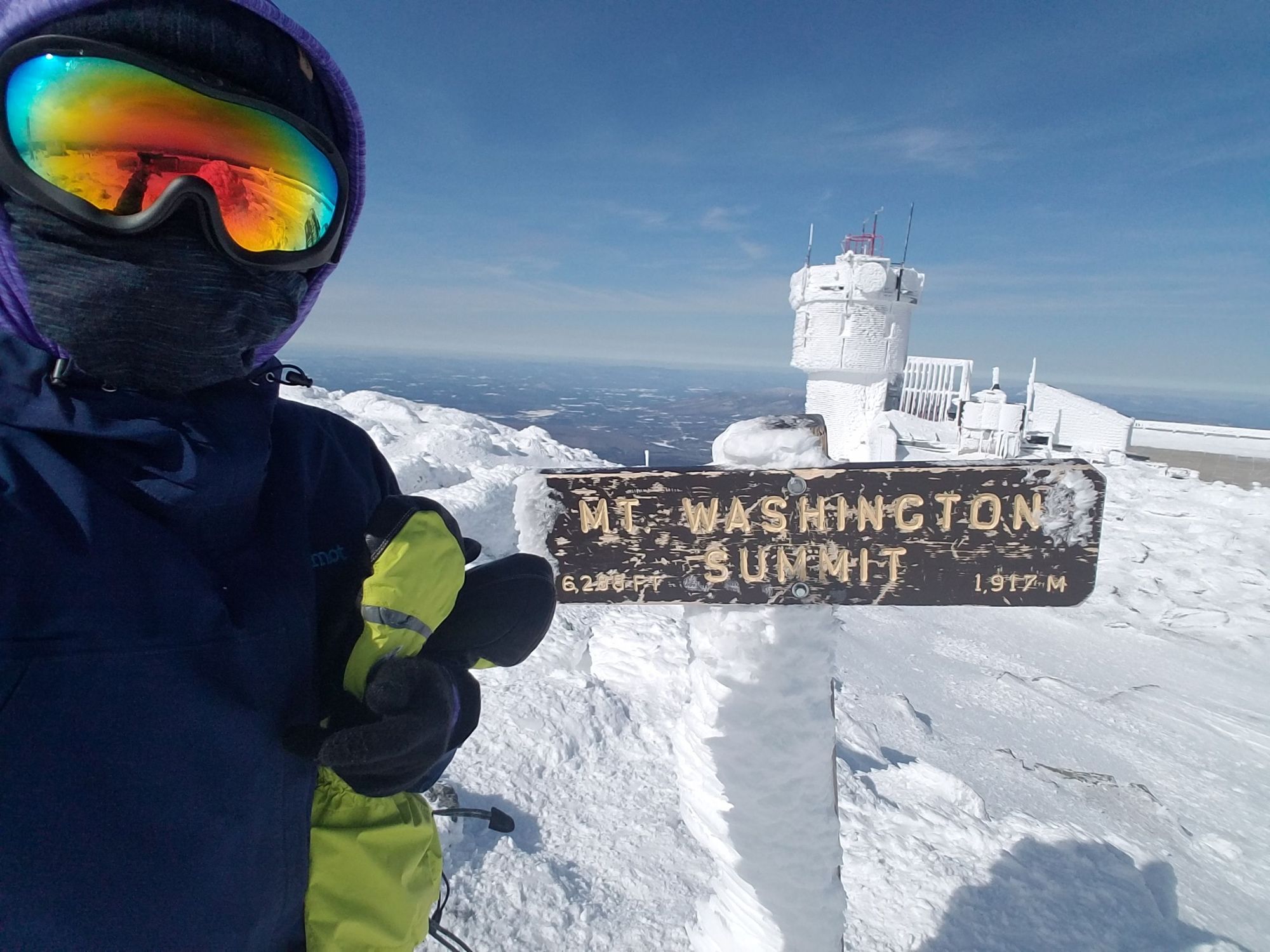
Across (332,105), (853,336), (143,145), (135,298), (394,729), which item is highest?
(853,336)

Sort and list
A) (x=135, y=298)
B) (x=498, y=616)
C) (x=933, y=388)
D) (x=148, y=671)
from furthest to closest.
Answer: (x=933, y=388) → (x=498, y=616) → (x=135, y=298) → (x=148, y=671)

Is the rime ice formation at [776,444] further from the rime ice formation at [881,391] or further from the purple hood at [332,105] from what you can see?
the rime ice formation at [881,391]

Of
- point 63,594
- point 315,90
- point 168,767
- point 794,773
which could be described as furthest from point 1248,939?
point 315,90

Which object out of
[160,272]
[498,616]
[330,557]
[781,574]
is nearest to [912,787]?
[781,574]

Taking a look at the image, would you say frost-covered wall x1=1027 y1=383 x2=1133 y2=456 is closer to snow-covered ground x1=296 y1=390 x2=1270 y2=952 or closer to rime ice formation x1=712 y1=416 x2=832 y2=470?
snow-covered ground x1=296 y1=390 x2=1270 y2=952

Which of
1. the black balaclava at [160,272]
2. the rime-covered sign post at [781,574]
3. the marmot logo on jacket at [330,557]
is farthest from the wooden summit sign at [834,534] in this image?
the black balaclava at [160,272]

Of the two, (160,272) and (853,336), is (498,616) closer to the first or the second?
(160,272)
